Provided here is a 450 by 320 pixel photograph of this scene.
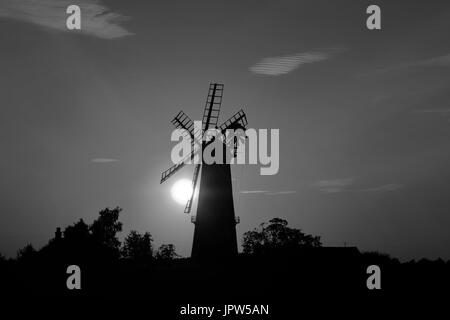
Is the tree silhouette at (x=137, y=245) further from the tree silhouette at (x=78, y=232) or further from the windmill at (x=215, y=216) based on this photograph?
the windmill at (x=215, y=216)

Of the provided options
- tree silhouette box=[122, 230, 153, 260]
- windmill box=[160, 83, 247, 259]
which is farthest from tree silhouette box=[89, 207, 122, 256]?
windmill box=[160, 83, 247, 259]

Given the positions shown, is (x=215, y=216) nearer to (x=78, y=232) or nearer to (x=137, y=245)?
(x=78, y=232)

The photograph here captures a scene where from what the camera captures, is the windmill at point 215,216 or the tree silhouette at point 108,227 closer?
the windmill at point 215,216

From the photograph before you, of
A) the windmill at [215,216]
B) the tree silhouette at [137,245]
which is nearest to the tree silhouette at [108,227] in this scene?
the tree silhouette at [137,245]

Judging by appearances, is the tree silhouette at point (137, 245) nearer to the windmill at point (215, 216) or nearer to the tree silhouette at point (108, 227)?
the tree silhouette at point (108, 227)

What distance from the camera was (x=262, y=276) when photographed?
34125 millimetres

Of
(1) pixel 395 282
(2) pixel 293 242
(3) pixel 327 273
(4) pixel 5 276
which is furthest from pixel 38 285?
(2) pixel 293 242

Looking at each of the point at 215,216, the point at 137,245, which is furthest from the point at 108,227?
the point at 215,216

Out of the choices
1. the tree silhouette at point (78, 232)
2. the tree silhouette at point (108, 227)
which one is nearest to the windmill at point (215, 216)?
the tree silhouette at point (78, 232)

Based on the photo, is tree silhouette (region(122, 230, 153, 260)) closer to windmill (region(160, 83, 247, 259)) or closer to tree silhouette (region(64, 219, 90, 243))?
tree silhouette (region(64, 219, 90, 243))
